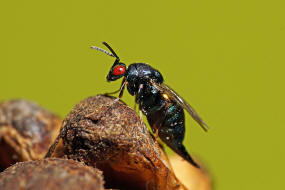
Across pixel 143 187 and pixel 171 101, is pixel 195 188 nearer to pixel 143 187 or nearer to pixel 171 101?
pixel 171 101

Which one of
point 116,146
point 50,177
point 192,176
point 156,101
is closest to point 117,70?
point 156,101

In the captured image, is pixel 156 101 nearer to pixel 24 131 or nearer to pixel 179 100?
pixel 179 100

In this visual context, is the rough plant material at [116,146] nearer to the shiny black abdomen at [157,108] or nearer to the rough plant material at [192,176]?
the shiny black abdomen at [157,108]

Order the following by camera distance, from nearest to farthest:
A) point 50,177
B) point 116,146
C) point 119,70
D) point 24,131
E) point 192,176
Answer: point 50,177
point 116,146
point 24,131
point 119,70
point 192,176

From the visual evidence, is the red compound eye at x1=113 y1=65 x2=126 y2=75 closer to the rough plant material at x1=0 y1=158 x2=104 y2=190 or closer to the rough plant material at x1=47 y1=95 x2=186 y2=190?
the rough plant material at x1=47 y1=95 x2=186 y2=190

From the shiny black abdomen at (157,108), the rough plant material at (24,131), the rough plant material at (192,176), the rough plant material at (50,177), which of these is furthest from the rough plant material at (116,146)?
the rough plant material at (192,176)

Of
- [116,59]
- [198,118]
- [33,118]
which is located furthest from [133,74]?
[33,118]
